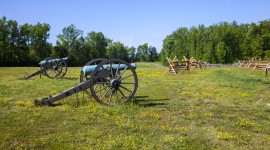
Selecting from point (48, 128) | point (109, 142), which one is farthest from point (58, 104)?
point (109, 142)

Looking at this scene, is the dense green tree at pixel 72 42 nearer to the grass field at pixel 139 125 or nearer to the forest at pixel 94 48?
the forest at pixel 94 48

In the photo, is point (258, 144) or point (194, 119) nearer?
point (258, 144)

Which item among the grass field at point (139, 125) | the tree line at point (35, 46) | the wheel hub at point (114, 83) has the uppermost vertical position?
the tree line at point (35, 46)

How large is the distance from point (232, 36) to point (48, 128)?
6962 centimetres

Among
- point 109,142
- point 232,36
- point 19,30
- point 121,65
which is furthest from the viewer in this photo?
point 232,36

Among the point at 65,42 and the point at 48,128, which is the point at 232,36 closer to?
the point at 65,42

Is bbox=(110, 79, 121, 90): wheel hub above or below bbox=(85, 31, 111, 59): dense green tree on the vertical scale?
below

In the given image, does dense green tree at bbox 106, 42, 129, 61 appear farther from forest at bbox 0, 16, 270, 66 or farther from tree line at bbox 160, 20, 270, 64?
tree line at bbox 160, 20, 270, 64

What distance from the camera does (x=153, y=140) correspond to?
22.3ft

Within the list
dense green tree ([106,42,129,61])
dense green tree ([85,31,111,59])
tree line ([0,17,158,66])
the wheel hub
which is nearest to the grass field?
the wheel hub

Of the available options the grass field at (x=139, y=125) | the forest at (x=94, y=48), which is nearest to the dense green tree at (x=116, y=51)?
the forest at (x=94, y=48)

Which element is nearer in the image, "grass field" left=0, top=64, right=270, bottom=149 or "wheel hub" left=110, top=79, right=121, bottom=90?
"grass field" left=0, top=64, right=270, bottom=149

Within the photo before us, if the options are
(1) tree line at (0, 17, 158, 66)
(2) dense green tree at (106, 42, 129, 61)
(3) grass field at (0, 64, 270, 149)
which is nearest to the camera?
(3) grass field at (0, 64, 270, 149)

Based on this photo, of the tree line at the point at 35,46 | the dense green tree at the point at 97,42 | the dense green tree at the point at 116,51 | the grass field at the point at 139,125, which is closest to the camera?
the grass field at the point at 139,125
